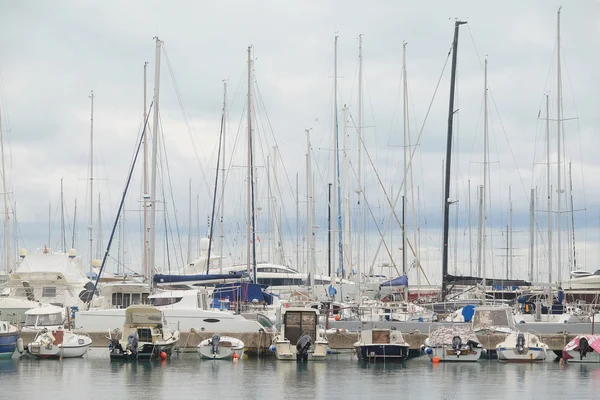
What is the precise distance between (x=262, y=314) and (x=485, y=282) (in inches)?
519

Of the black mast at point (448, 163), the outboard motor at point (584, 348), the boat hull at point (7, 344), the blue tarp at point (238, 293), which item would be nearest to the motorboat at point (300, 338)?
the blue tarp at point (238, 293)

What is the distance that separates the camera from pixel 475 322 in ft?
177

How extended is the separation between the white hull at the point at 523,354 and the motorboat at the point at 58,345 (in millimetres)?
21560

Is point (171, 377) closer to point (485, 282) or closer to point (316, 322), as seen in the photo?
point (316, 322)

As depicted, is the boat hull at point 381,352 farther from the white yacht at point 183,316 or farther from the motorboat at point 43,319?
the motorboat at point 43,319

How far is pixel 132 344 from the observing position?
5066 cm

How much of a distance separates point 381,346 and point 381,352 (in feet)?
1.08

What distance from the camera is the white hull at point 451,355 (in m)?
51.0

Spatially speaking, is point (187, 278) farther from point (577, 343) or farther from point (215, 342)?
point (577, 343)

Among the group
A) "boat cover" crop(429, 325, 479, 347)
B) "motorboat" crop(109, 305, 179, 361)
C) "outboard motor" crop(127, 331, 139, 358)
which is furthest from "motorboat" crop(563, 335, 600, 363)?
"outboard motor" crop(127, 331, 139, 358)

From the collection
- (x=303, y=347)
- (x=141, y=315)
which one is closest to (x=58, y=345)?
(x=141, y=315)

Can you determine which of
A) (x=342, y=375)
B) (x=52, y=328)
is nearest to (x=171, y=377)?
(x=342, y=375)

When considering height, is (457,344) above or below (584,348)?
above

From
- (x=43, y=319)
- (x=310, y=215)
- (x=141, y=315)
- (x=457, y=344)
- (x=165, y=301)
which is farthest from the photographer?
(x=310, y=215)
